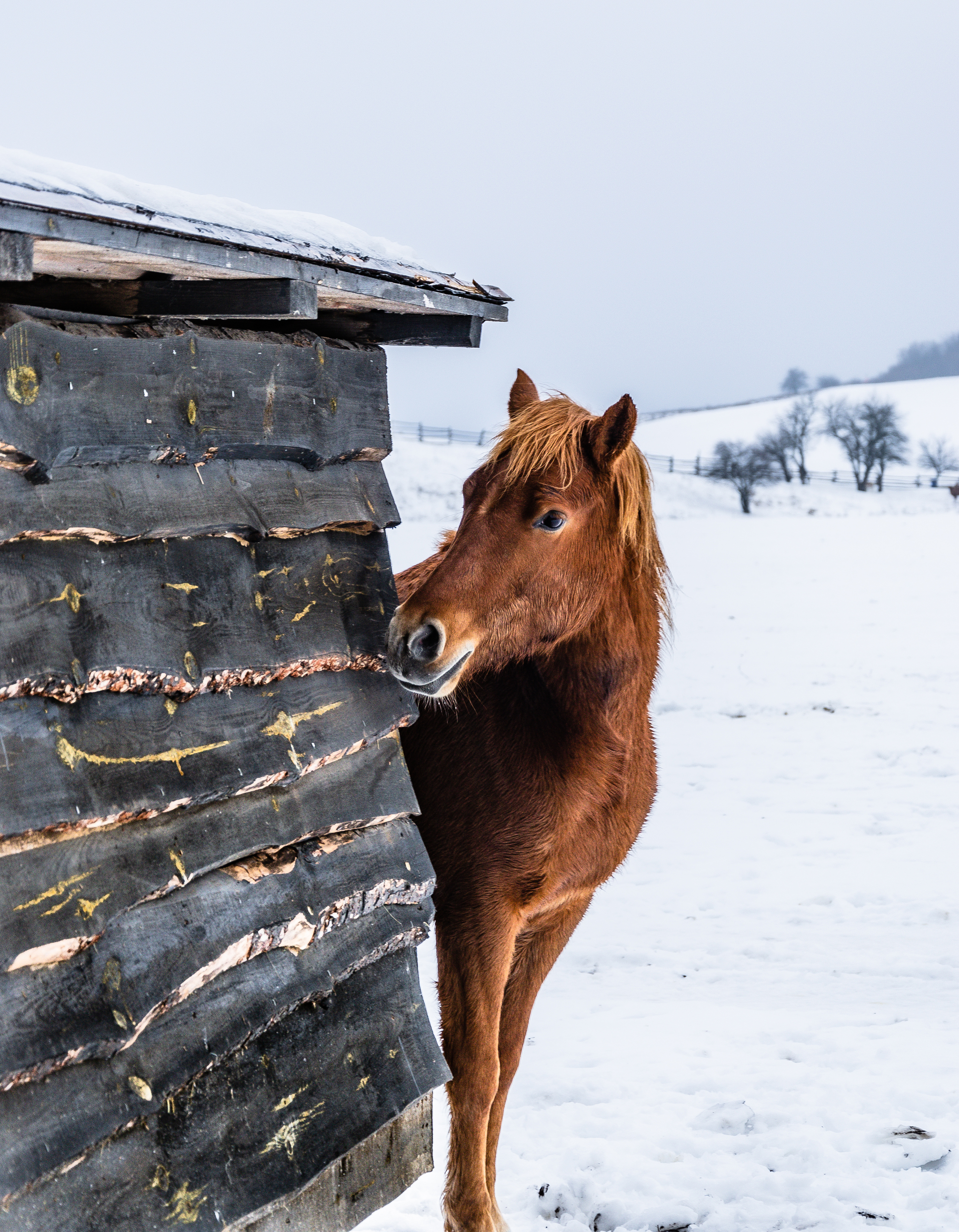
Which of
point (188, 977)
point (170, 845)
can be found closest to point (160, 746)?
point (170, 845)

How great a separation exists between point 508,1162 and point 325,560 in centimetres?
230

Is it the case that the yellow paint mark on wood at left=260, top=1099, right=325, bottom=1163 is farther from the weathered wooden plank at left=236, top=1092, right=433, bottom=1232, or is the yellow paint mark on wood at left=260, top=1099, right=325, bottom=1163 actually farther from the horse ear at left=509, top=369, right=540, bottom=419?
the horse ear at left=509, top=369, right=540, bottom=419

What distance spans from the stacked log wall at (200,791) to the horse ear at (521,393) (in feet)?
1.18

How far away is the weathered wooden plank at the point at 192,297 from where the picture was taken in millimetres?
2014

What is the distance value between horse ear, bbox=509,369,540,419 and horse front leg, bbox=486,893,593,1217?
4.80ft

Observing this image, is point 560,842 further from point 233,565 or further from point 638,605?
point 233,565

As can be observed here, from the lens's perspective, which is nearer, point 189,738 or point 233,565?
point 189,738

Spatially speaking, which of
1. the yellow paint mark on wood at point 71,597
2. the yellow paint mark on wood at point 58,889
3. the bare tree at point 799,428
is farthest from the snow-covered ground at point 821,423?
the yellow paint mark on wood at point 58,889

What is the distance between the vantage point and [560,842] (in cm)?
263

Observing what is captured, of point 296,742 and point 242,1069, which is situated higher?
point 296,742

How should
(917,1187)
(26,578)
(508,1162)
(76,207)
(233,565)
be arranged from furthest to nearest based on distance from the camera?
1. (508,1162)
2. (917,1187)
3. (233,565)
4. (26,578)
5. (76,207)

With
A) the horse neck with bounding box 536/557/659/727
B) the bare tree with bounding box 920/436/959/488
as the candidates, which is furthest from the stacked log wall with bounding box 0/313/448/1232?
the bare tree with bounding box 920/436/959/488

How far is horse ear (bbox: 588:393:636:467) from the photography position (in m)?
2.39

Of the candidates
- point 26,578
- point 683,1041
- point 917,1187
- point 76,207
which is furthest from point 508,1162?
point 76,207
